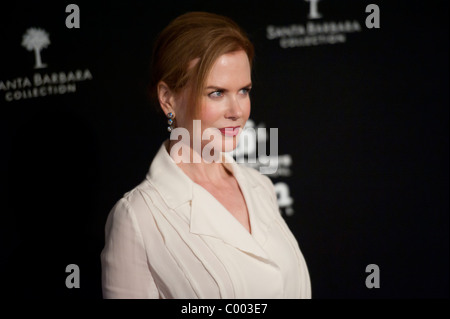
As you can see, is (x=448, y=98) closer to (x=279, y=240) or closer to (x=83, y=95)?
(x=279, y=240)

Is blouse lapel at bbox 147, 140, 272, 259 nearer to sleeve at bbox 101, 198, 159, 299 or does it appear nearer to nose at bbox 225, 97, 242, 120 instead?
sleeve at bbox 101, 198, 159, 299

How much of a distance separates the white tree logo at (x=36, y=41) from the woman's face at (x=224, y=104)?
3.50ft

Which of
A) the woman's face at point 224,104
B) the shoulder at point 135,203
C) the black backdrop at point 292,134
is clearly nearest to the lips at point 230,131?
the woman's face at point 224,104

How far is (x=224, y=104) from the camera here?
6.17 ft

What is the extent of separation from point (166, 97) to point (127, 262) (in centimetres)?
57

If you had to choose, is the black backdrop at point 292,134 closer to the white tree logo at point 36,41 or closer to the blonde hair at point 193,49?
the white tree logo at point 36,41

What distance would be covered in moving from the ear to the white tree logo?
0.97 metres

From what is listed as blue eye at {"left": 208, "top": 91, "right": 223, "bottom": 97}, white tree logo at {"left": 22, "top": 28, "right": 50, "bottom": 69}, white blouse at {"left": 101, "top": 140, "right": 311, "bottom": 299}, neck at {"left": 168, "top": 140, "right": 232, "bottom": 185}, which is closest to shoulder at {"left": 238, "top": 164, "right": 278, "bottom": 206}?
neck at {"left": 168, "top": 140, "right": 232, "bottom": 185}

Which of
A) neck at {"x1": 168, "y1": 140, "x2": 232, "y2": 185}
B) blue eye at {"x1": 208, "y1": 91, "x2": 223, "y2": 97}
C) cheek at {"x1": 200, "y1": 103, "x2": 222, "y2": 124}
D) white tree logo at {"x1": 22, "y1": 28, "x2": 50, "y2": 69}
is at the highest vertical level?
white tree logo at {"x1": 22, "y1": 28, "x2": 50, "y2": 69}

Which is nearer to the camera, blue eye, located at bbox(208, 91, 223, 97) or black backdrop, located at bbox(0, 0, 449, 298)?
blue eye, located at bbox(208, 91, 223, 97)

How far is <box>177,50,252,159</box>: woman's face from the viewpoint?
6.07ft

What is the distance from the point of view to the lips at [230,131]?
74.5 inches

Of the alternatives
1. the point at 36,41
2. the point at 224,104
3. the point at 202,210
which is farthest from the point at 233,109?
the point at 36,41

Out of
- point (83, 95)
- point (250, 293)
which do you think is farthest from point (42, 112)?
point (250, 293)
